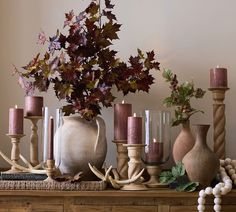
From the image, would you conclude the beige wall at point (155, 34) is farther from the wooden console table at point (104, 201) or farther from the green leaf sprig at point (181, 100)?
the wooden console table at point (104, 201)

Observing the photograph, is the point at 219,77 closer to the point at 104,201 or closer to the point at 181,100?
the point at 181,100

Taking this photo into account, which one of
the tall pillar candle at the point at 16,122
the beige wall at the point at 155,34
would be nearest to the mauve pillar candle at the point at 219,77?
the beige wall at the point at 155,34

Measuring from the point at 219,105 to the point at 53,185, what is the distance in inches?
25.1

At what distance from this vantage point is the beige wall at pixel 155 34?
1.73 meters

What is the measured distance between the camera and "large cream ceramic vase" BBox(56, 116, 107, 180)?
1429 mm

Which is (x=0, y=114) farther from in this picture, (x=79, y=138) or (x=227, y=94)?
(x=227, y=94)

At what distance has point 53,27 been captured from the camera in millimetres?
1749

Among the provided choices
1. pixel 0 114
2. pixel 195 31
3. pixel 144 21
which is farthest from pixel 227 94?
pixel 0 114

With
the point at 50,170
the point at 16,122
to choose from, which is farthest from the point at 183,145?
the point at 16,122

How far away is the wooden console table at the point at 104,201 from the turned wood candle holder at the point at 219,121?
282mm

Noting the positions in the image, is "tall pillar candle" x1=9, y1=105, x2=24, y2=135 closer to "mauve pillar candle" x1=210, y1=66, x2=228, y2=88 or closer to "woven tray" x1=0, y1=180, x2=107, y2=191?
"woven tray" x1=0, y1=180, x2=107, y2=191

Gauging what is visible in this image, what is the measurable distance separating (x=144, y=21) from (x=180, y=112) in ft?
1.42

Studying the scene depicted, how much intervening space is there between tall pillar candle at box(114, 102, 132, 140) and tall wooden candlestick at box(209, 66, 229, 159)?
1.03 feet

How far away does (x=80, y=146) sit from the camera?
1431 mm
